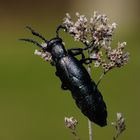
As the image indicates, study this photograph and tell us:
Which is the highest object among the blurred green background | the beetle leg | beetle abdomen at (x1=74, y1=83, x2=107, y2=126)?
the blurred green background

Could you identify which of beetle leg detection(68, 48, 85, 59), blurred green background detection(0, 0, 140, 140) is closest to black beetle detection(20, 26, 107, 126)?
beetle leg detection(68, 48, 85, 59)

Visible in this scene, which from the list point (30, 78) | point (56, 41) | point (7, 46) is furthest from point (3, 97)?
point (56, 41)

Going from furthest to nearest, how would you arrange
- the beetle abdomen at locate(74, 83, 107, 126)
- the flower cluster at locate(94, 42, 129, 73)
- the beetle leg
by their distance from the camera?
the beetle leg → the flower cluster at locate(94, 42, 129, 73) → the beetle abdomen at locate(74, 83, 107, 126)

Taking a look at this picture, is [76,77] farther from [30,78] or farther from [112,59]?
[30,78]

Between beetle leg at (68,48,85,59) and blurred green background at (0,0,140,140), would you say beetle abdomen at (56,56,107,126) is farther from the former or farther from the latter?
blurred green background at (0,0,140,140)

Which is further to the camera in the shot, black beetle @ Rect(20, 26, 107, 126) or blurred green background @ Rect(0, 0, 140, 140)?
blurred green background @ Rect(0, 0, 140, 140)

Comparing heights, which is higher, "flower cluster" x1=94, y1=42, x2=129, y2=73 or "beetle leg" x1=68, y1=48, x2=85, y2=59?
"beetle leg" x1=68, y1=48, x2=85, y2=59

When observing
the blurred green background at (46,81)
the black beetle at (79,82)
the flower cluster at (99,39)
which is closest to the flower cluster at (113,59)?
the flower cluster at (99,39)
